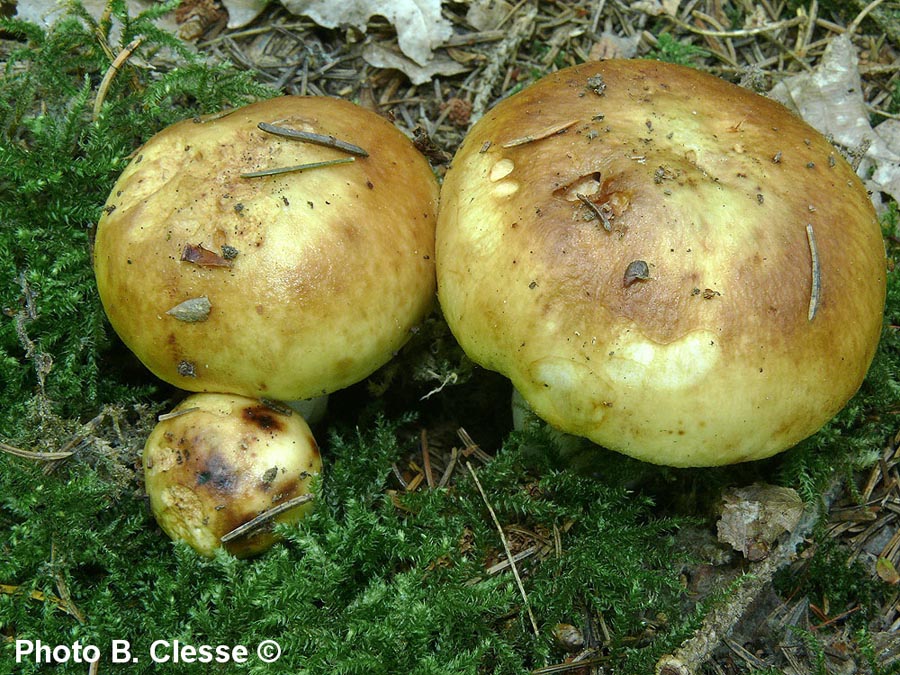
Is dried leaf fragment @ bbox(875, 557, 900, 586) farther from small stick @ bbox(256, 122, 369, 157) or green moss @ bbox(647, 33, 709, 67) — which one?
small stick @ bbox(256, 122, 369, 157)

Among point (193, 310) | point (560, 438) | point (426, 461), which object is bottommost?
point (426, 461)

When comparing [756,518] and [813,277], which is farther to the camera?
[756,518]

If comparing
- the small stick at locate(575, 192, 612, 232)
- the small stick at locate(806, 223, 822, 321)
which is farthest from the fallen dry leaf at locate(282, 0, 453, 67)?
the small stick at locate(806, 223, 822, 321)

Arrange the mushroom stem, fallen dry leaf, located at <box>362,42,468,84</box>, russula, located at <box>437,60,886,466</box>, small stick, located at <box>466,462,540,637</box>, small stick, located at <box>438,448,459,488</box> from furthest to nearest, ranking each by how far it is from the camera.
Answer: fallen dry leaf, located at <box>362,42,468,84</box> → small stick, located at <box>438,448,459,488</box> → the mushroom stem → small stick, located at <box>466,462,540,637</box> → russula, located at <box>437,60,886,466</box>

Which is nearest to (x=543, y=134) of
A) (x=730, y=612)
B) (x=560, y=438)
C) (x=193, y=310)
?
(x=560, y=438)

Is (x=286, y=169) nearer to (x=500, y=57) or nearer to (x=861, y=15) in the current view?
(x=500, y=57)

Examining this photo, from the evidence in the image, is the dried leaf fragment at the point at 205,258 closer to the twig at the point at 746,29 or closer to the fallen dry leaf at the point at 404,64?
the fallen dry leaf at the point at 404,64

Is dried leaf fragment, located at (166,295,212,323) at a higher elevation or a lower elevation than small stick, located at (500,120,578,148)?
lower
